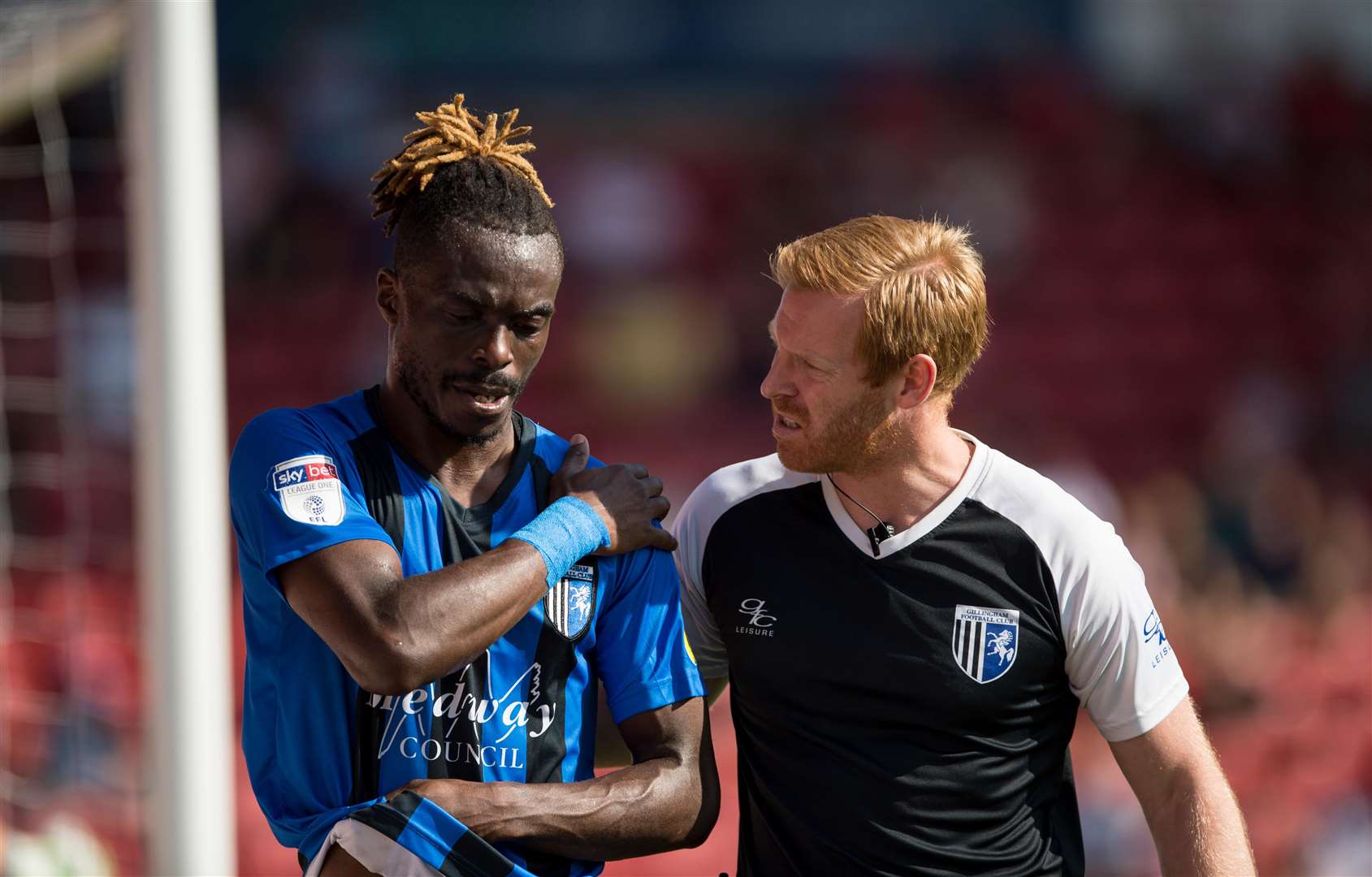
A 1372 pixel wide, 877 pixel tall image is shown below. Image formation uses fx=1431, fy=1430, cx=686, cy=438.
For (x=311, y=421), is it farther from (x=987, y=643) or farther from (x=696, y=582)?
(x=987, y=643)

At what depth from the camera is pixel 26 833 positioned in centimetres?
519

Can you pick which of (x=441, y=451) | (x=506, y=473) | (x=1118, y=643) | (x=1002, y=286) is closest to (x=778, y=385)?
(x=506, y=473)

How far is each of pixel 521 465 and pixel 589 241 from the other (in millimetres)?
7845

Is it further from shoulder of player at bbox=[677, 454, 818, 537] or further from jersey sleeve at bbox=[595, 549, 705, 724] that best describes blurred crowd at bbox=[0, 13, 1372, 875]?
jersey sleeve at bbox=[595, 549, 705, 724]

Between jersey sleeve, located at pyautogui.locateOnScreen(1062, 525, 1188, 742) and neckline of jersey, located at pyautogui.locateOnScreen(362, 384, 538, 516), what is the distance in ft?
3.20

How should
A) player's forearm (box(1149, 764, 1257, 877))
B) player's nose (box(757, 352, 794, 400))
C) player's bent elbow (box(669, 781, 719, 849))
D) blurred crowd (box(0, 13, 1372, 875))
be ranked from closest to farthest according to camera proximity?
player's bent elbow (box(669, 781, 719, 849)) → player's forearm (box(1149, 764, 1257, 877)) → player's nose (box(757, 352, 794, 400)) → blurred crowd (box(0, 13, 1372, 875))

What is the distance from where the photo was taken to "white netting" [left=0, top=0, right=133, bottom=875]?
204 inches

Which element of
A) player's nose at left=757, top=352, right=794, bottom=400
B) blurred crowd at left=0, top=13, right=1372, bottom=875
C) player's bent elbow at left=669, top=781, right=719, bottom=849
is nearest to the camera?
player's bent elbow at left=669, top=781, right=719, bottom=849

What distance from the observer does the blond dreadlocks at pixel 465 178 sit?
227 cm

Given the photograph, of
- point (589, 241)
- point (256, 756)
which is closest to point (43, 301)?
point (589, 241)

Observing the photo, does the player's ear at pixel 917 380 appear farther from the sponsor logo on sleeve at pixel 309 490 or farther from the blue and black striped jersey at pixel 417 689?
the sponsor logo on sleeve at pixel 309 490

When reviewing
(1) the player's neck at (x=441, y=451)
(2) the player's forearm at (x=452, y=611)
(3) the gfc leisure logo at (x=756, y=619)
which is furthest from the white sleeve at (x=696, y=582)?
(2) the player's forearm at (x=452, y=611)

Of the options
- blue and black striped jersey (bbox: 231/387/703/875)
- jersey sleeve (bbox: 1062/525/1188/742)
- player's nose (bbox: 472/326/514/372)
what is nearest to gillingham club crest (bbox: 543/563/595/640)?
blue and black striped jersey (bbox: 231/387/703/875)

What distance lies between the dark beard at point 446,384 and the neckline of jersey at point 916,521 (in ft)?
2.19
